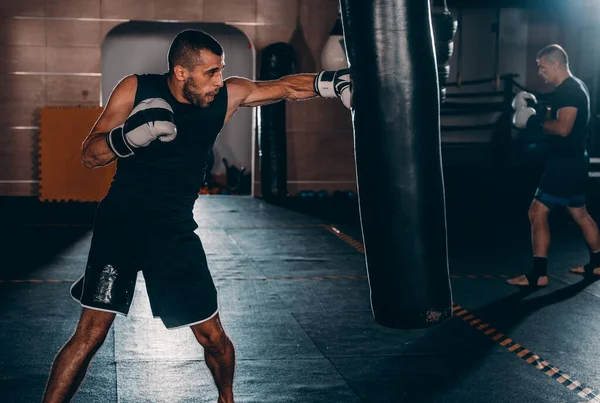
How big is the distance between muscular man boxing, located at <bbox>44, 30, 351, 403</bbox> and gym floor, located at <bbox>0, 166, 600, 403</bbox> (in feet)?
2.41

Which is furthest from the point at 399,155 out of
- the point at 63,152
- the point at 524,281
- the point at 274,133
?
the point at 63,152

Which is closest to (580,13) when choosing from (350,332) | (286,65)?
(286,65)

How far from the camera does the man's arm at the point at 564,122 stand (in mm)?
6730

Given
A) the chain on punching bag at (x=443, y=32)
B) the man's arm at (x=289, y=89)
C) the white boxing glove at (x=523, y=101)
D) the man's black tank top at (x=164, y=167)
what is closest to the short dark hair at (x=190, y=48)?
the man's black tank top at (x=164, y=167)

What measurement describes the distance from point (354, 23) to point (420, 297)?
1226 millimetres

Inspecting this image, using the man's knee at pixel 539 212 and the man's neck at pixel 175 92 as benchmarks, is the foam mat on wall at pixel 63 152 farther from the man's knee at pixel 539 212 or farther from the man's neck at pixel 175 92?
the man's neck at pixel 175 92

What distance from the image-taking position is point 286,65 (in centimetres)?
1331

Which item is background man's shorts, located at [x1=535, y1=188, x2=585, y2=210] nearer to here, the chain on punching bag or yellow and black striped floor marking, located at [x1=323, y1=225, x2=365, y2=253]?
yellow and black striped floor marking, located at [x1=323, y1=225, x2=365, y2=253]

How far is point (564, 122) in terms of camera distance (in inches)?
265

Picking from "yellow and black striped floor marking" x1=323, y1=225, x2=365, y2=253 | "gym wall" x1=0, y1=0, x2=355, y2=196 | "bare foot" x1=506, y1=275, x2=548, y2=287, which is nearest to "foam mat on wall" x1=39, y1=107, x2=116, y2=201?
"gym wall" x1=0, y1=0, x2=355, y2=196

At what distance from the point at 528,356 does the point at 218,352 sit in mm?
2137

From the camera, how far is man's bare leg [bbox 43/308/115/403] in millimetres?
3404

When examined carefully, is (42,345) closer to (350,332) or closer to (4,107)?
(350,332)

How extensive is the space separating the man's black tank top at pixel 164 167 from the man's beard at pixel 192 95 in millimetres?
45
